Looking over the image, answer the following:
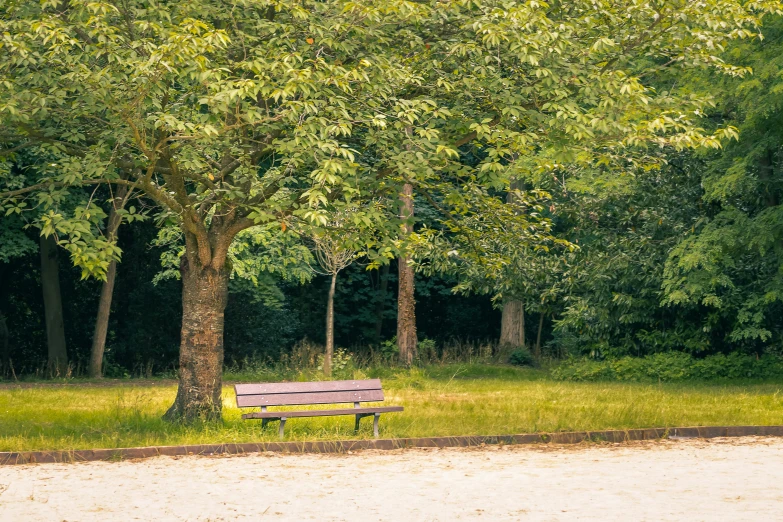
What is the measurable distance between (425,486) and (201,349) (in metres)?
4.93

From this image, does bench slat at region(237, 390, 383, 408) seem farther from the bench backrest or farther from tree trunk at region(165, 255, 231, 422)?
tree trunk at region(165, 255, 231, 422)

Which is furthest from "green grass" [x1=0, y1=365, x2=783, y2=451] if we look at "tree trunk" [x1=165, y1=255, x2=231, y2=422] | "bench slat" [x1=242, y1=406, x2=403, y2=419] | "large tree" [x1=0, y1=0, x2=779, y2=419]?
"large tree" [x1=0, y1=0, x2=779, y2=419]

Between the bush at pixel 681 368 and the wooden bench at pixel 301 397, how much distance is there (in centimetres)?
1121

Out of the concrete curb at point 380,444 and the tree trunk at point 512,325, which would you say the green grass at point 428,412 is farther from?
the tree trunk at point 512,325

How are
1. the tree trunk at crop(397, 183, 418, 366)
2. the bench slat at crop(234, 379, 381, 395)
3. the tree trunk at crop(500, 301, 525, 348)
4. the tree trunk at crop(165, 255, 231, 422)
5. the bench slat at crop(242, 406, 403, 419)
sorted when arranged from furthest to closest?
1. the tree trunk at crop(500, 301, 525, 348)
2. the tree trunk at crop(397, 183, 418, 366)
3. the tree trunk at crop(165, 255, 231, 422)
4. the bench slat at crop(234, 379, 381, 395)
5. the bench slat at crop(242, 406, 403, 419)

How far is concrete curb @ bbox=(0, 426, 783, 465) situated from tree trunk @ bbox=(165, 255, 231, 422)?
1709 mm

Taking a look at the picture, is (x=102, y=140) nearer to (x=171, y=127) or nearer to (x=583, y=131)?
(x=171, y=127)

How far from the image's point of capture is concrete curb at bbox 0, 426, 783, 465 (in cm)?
1095

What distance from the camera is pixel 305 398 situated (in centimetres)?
1234

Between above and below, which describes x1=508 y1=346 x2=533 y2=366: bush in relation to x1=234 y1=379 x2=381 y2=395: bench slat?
below

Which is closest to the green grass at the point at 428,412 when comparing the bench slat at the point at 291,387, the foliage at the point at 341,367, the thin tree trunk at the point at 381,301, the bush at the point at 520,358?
the bench slat at the point at 291,387

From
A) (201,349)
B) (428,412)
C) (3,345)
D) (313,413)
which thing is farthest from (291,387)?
(3,345)

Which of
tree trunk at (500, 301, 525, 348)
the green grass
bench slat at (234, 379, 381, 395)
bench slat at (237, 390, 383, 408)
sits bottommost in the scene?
the green grass

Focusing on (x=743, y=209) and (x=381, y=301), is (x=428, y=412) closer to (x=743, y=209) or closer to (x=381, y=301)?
(x=743, y=209)
